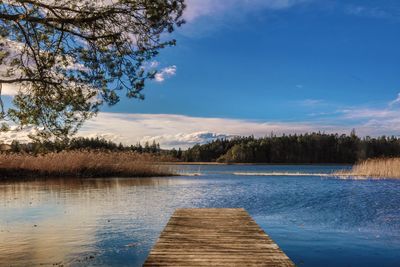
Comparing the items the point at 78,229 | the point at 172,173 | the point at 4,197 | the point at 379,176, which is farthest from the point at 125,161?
the point at 78,229

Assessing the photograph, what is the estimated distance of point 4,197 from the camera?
806 inches

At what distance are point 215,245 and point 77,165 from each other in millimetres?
28013

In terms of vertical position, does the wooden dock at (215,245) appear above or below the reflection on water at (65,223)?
above

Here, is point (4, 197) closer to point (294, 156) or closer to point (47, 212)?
point (47, 212)

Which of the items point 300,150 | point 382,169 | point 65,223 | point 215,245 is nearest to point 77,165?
point 65,223

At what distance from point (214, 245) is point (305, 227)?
18.1 feet

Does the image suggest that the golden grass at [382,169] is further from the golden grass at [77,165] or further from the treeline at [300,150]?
the treeline at [300,150]

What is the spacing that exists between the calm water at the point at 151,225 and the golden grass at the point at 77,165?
39.4 feet

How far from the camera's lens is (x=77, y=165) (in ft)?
112

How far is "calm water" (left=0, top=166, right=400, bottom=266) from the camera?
29.8 feet

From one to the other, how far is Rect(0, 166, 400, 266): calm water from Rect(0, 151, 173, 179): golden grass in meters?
12.0

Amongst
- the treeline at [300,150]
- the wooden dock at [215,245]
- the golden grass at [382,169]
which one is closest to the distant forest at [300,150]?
the treeline at [300,150]

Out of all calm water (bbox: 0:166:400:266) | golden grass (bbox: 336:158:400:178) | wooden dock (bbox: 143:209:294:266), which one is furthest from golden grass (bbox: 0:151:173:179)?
wooden dock (bbox: 143:209:294:266)

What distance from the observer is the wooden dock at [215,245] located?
6633mm
